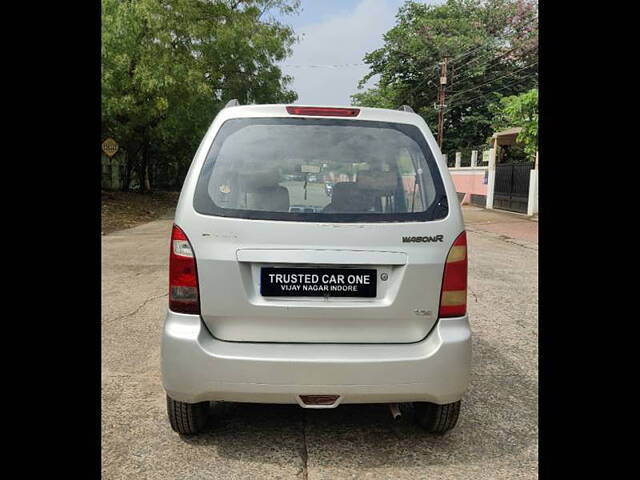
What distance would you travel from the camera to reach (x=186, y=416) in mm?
2916

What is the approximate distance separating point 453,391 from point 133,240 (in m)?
10.3

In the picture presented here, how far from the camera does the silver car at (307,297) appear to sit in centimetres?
260

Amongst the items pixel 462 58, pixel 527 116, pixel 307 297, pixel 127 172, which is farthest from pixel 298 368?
pixel 462 58

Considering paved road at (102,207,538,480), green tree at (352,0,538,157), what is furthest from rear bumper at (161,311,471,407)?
green tree at (352,0,538,157)

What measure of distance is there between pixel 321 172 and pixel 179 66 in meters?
15.4

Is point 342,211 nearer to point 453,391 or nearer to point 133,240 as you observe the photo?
point 453,391

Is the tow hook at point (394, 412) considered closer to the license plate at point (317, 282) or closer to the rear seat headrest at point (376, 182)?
the license plate at point (317, 282)

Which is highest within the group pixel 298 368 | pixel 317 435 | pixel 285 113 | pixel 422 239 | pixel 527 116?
pixel 527 116

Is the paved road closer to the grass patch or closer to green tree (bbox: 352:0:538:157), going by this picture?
the grass patch

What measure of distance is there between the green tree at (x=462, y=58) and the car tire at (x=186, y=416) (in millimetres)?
37793

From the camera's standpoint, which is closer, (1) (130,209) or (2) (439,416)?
(2) (439,416)

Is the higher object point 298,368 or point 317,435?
point 298,368

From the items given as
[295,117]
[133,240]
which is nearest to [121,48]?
[133,240]

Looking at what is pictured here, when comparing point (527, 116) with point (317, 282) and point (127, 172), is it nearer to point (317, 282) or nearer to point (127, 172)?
point (127, 172)
